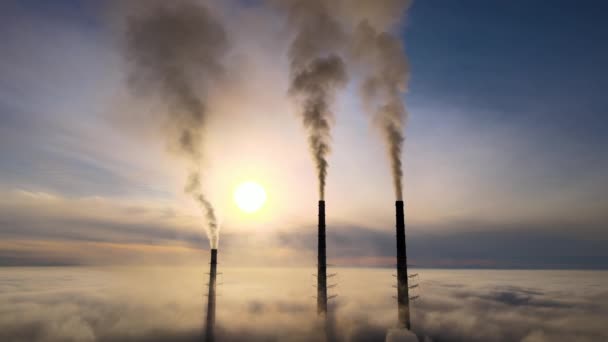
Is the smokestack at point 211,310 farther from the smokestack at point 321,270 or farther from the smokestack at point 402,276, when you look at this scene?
the smokestack at point 402,276

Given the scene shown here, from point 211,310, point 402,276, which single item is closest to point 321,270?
point 402,276

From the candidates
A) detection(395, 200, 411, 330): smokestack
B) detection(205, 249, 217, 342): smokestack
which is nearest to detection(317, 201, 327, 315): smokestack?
detection(395, 200, 411, 330): smokestack

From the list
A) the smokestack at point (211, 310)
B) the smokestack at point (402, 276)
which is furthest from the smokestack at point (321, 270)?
the smokestack at point (211, 310)

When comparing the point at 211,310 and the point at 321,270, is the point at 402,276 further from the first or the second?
the point at 211,310

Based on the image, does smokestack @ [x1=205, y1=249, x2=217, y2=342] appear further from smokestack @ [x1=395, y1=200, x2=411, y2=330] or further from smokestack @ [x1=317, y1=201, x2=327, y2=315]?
smokestack @ [x1=395, y1=200, x2=411, y2=330]

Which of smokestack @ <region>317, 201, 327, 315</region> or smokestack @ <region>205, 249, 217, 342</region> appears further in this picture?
smokestack @ <region>205, 249, 217, 342</region>

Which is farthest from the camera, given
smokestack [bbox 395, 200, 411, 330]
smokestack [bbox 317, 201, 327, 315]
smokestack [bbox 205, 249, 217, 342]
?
smokestack [bbox 205, 249, 217, 342]

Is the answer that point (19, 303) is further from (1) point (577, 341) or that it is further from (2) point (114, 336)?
(1) point (577, 341)
